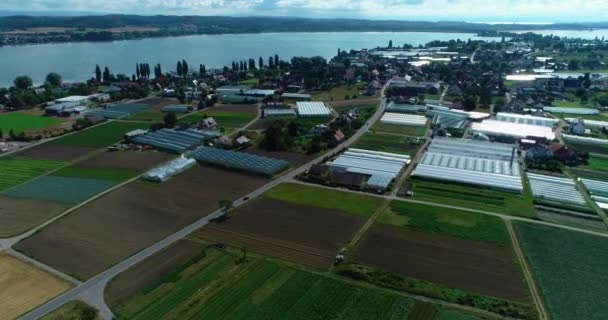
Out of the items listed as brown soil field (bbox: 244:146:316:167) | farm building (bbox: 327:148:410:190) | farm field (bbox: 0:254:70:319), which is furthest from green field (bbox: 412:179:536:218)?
farm field (bbox: 0:254:70:319)

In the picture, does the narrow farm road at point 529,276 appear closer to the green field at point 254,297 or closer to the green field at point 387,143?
the green field at point 254,297

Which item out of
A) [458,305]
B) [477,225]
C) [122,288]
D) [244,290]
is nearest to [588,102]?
[477,225]

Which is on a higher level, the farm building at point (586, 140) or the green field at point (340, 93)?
the green field at point (340, 93)

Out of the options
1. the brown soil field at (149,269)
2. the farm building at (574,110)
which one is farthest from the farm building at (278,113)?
the farm building at (574,110)

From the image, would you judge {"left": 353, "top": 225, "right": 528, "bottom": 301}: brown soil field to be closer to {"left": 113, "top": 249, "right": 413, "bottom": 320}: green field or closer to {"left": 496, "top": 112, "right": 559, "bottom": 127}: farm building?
{"left": 113, "top": 249, "right": 413, "bottom": 320}: green field

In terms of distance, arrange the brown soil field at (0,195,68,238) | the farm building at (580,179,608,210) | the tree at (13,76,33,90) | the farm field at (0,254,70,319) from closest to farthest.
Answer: the farm field at (0,254,70,319), the brown soil field at (0,195,68,238), the farm building at (580,179,608,210), the tree at (13,76,33,90)

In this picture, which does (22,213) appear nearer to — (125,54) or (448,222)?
(448,222)

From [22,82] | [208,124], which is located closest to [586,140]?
[208,124]
